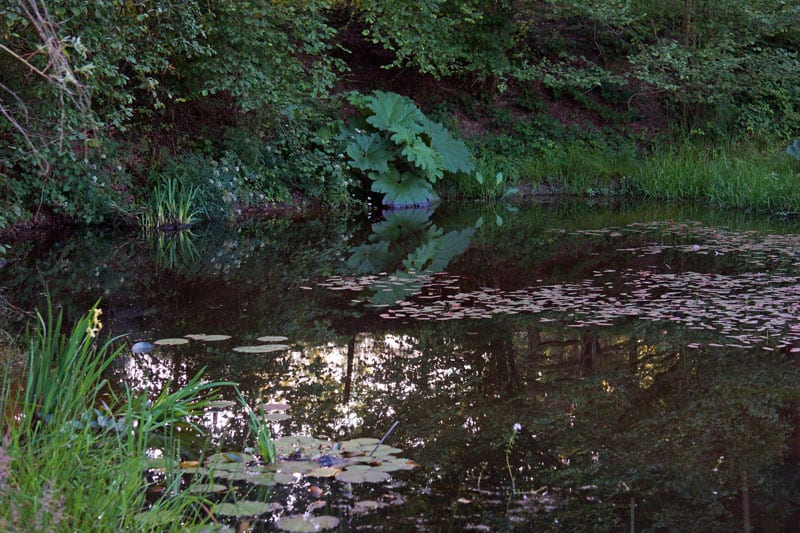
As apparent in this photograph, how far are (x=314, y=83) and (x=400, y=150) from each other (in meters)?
2.14

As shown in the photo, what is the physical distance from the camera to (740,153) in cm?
1412

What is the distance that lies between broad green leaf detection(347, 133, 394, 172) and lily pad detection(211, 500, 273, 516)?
1030 cm

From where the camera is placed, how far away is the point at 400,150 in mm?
13086

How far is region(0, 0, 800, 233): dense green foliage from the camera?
8.02 m

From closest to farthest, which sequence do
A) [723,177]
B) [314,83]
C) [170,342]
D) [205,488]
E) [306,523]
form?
[306,523]
[205,488]
[170,342]
[314,83]
[723,177]

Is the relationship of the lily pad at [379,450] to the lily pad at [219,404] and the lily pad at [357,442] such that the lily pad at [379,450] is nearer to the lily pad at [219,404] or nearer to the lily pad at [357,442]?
the lily pad at [357,442]

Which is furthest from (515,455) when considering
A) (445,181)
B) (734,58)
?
(734,58)

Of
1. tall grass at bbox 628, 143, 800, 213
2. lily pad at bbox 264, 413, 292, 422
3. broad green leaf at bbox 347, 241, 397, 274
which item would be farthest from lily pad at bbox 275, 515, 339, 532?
tall grass at bbox 628, 143, 800, 213

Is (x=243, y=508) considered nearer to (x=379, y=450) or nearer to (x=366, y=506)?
(x=366, y=506)

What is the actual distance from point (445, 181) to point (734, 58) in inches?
220

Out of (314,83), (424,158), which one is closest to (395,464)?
(314,83)

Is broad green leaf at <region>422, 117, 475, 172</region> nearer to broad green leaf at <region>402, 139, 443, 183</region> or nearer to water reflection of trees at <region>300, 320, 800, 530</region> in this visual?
broad green leaf at <region>402, 139, 443, 183</region>

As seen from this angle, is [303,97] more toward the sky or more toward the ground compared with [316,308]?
more toward the sky

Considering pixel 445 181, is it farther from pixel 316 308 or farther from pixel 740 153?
pixel 316 308
